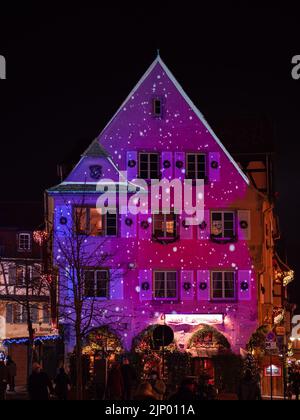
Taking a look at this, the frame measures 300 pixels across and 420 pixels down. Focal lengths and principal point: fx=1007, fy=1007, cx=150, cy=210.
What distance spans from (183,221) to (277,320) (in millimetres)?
9179

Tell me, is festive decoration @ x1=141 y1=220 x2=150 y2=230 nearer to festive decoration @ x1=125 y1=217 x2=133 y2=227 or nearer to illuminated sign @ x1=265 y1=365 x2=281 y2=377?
festive decoration @ x1=125 y1=217 x2=133 y2=227

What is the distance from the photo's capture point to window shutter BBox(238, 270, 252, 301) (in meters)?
46.7

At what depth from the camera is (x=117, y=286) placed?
4619 centimetres

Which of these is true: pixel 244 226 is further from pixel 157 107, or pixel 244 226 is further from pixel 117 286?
pixel 157 107

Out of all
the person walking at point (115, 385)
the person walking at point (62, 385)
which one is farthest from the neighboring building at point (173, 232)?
the person walking at point (115, 385)

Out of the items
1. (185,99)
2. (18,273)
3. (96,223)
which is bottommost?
(18,273)

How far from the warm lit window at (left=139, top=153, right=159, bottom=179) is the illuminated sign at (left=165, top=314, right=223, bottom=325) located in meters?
6.62

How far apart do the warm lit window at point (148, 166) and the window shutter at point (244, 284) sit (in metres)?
6.12

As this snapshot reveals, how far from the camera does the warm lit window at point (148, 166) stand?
1864 inches

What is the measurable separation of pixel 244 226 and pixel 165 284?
4571 millimetres

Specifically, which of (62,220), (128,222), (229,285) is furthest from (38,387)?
(229,285)

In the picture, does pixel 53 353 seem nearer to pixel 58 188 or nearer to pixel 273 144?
pixel 58 188

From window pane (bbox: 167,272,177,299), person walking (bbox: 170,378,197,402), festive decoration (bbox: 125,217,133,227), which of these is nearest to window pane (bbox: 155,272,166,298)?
window pane (bbox: 167,272,177,299)
